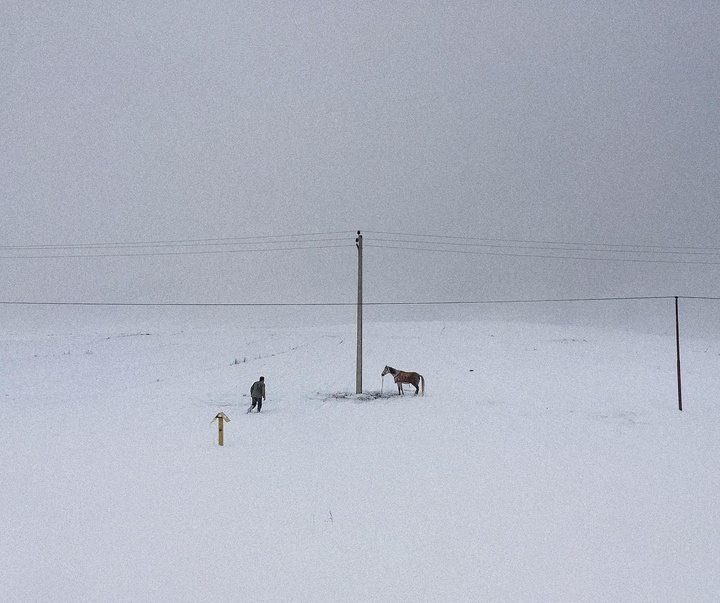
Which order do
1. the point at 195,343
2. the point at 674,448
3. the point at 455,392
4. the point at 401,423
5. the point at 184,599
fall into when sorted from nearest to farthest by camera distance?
the point at 184,599 < the point at 674,448 < the point at 401,423 < the point at 455,392 < the point at 195,343

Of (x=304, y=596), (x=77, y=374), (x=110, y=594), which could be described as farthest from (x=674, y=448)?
(x=77, y=374)

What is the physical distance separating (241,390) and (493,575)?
59.7 feet

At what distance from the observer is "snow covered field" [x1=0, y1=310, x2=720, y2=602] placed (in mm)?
6461

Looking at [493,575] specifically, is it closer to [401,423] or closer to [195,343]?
[401,423]

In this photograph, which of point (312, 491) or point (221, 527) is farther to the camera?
point (312, 491)

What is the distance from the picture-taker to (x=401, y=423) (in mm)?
16047

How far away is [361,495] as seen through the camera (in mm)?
9562

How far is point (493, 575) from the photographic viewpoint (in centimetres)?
662

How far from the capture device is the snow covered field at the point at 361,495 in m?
6.46

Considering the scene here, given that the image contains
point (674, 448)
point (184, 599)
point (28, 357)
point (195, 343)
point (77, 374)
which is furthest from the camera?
point (195, 343)

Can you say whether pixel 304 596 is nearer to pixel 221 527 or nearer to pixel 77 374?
pixel 221 527

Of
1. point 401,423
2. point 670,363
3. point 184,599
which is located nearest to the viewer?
point 184,599

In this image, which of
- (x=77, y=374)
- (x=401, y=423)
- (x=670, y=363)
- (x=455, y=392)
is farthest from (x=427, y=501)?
(x=670, y=363)

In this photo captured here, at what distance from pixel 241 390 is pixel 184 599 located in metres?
17.4
